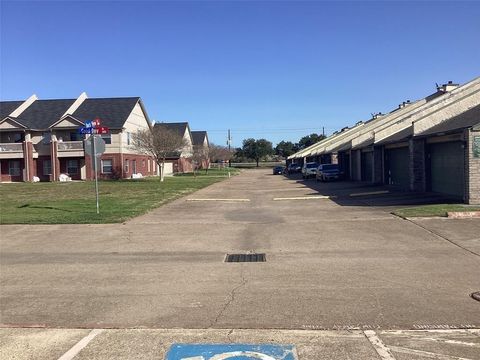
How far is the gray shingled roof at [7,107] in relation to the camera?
5585cm

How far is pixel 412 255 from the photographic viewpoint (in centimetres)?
1009

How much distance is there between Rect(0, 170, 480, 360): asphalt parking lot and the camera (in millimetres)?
5461

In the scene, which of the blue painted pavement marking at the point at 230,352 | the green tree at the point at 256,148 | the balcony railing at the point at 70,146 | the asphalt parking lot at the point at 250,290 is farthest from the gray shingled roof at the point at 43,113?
the green tree at the point at 256,148

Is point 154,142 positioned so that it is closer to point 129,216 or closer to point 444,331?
point 129,216

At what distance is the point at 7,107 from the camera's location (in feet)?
189

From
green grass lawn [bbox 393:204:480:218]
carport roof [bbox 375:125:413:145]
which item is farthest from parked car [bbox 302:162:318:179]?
green grass lawn [bbox 393:204:480:218]

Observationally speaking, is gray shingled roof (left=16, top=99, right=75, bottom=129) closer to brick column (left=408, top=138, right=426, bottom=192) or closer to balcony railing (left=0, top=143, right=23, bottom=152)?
balcony railing (left=0, top=143, right=23, bottom=152)

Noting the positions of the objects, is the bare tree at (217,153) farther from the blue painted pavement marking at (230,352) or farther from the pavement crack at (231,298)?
the blue painted pavement marking at (230,352)

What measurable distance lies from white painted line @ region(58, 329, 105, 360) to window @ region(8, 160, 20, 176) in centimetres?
5330

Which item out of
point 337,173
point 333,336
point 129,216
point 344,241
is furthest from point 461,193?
point 337,173

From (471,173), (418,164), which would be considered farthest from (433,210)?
(418,164)

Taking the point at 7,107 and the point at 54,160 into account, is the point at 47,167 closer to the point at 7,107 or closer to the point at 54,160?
the point at 54,160

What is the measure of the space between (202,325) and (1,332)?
2.30 meters

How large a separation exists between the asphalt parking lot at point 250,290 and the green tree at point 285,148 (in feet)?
438
